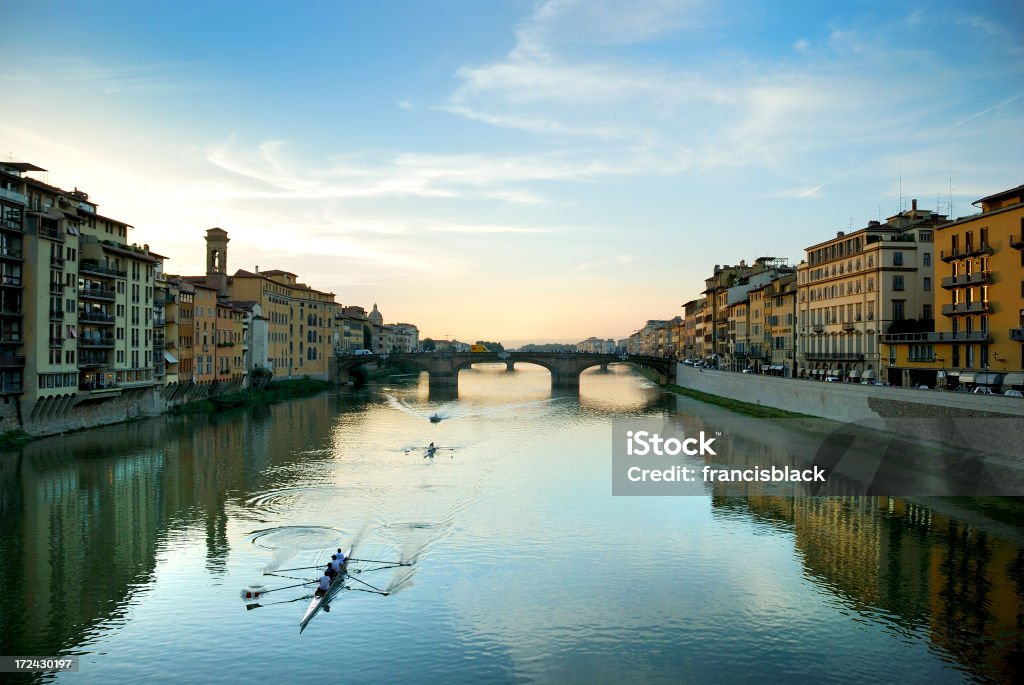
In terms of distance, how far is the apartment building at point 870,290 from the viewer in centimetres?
6631

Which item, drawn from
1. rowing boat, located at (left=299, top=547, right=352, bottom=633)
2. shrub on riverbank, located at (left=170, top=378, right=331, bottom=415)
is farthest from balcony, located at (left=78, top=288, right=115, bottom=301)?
rowing boat, located at (left=299, top=547, right=352, bottom=633)

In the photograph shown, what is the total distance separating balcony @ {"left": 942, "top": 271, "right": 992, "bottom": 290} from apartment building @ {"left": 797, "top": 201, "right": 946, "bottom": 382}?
9106mm

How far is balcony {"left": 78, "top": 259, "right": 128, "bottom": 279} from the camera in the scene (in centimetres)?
5907

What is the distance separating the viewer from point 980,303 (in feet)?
172

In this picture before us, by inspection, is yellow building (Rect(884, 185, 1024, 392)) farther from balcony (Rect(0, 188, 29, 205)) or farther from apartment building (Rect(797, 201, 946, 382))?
balcony (Rect(0, 188, 29, 205))

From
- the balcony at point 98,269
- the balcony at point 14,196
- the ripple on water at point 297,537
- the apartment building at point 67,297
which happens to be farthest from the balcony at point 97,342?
the ripple on water at point 297,537

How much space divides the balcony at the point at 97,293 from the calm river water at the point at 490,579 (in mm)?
15307

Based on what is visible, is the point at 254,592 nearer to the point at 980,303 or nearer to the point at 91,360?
the point at 91,360

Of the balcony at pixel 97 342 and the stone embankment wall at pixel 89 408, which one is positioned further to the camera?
the balcony at pixel 97 342

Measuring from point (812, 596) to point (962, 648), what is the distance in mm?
4882

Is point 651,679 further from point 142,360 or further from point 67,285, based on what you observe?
point 142,360

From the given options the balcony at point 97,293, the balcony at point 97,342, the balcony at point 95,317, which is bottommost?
the balcony at point 97,342

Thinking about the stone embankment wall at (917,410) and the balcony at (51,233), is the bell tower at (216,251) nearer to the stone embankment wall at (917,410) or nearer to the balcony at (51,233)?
the balcony at (51,233)

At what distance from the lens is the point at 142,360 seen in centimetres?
6800
